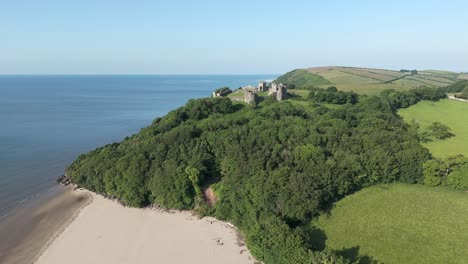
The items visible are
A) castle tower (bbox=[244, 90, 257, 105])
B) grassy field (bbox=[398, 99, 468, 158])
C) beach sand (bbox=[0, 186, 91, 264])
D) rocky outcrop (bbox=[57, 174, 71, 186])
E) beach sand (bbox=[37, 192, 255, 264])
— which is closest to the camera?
beach sand (bbox=[37, 192, 255, 264])

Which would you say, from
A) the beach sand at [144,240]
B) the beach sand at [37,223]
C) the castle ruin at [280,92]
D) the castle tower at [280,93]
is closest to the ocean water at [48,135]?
the beach sand at [37,223]

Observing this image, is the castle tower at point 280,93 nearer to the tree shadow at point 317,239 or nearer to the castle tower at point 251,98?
the castle tower at point 251,98

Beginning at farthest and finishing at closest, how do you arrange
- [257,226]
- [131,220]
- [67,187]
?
Result: 1. [67,187]
2. [131,220]
3. [257,226]

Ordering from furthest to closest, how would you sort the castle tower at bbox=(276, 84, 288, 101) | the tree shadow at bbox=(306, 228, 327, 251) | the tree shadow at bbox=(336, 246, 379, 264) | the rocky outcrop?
the castle tower at bbox=(276, 84, 288, 101) < the rocky outcrop < the tree shadow at bbox=(306, 228, 327, 251) < the tree shadow at bbox=(336, 246, 379, 264)

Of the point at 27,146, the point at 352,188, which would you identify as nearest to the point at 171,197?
the point at 352,188

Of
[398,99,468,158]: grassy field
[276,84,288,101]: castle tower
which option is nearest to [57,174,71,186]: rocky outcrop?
[276,84,288,101]: castle tower

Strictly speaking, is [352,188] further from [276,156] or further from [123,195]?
[123,195]

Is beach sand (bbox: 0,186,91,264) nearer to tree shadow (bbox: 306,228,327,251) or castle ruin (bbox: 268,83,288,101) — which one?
tree shadow (bbox: 306,228,327,251)
